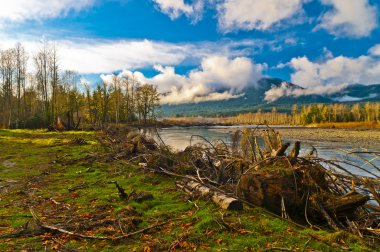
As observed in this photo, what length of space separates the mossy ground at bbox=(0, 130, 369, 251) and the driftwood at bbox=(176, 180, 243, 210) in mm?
216

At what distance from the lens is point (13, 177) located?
12359 mm

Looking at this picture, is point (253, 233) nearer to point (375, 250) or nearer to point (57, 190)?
point (375, 250)

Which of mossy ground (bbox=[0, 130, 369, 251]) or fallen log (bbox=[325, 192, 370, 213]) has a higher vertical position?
fallen log (bbox=[325, 192, 370, 213])

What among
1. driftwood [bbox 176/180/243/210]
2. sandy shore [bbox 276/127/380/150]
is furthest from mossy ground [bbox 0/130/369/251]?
sandy shore [bbox 276/127/380/150]

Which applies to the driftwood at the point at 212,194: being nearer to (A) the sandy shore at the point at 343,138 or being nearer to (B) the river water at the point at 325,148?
(B) the river water at the point at 325,148

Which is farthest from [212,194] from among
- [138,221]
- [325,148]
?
[325,148]

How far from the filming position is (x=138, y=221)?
6.89 m

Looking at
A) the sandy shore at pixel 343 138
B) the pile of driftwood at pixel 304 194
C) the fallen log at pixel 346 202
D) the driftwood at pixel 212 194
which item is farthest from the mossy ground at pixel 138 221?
the sandy shore at pixel 343 138

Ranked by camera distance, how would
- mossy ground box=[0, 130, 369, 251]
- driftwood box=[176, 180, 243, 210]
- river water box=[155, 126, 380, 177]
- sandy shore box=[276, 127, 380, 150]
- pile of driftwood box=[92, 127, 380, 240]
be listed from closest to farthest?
mossy ground box=[0, 130, 369, 251] < pile of driftwood box=[92, 127, 380, 240] < driftwood box=[176, 180, 243, 210] < river water box=[155, 126, 380, 177] < sandy shore box=[276, 127, 380, 150]

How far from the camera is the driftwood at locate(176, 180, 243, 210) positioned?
7531 mm

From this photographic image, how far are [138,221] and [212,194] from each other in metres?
2.39

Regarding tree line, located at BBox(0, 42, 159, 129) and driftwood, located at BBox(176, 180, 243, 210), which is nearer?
driftwood, located at BBox(176, 180, 243, 210)

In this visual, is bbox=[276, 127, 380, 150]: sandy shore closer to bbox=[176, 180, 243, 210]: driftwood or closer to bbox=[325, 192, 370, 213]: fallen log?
bbox=[325, 192, 370, 213]: fallen log

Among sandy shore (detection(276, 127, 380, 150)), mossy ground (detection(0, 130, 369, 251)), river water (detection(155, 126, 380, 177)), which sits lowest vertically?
sandy shore (detection(276, 127, 380, 150))
